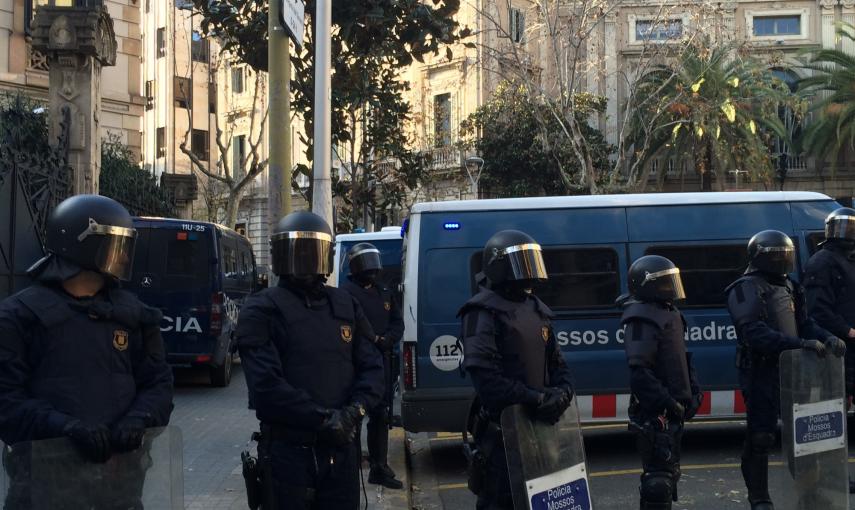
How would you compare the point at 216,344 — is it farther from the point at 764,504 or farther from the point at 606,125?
the point at 606,125

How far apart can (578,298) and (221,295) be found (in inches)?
275

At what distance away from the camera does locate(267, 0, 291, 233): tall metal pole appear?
732cm

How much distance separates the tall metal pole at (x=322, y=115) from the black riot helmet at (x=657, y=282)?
3.44m

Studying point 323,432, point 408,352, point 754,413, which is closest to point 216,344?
point 408,352

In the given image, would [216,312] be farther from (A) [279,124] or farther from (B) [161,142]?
(B) [161,142]

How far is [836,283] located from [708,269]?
5.53 ft

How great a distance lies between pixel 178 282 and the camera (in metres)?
14.2

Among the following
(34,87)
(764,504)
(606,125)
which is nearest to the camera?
(764,504)

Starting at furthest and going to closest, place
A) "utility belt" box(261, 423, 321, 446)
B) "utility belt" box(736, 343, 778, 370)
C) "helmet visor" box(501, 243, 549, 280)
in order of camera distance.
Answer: "utility belt" box(736, 343, 778, 370) < "helmet visor" box(501, 243, 549, 280) < "utility belt" box(261, 423, 321, 446)

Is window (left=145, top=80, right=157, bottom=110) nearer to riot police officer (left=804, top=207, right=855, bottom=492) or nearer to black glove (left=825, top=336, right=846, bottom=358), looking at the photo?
riot police officer (left=804, top=207, right=855, bottom=492)

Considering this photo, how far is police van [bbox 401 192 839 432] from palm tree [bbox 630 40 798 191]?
19.8 m

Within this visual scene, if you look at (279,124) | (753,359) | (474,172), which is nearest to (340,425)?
(753,359)

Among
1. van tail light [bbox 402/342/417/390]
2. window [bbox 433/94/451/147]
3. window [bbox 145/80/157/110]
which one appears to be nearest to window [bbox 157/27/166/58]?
window [bbox 145/80/157/110]

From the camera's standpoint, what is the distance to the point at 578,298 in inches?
347
